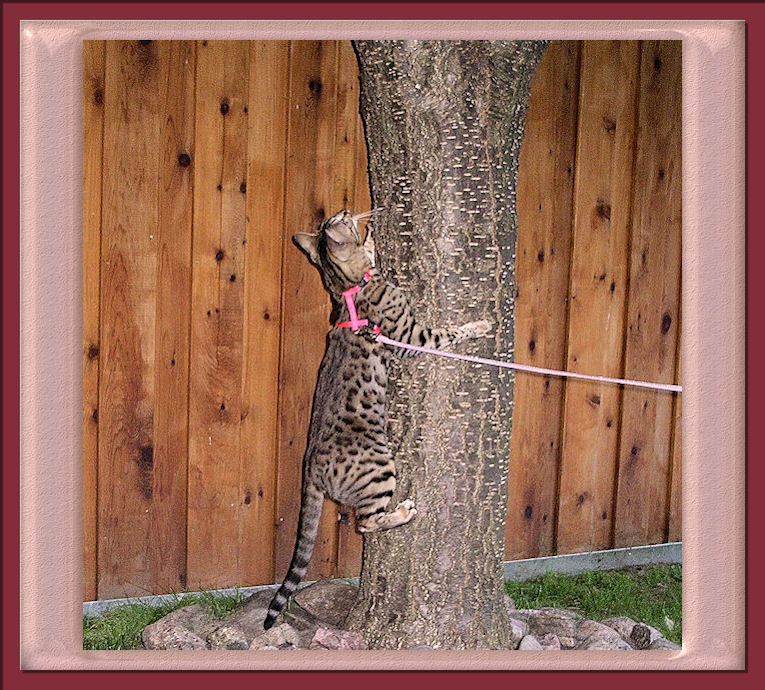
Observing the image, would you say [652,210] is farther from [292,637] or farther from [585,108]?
[292,637]

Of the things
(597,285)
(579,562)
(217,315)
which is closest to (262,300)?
(217,315)

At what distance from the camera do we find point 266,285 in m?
3.57

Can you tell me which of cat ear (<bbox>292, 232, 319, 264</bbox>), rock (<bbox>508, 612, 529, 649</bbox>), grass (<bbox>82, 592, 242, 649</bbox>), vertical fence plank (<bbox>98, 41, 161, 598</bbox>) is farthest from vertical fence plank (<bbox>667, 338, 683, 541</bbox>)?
vertical fence plank (<bbox>98, 41, 161, 598</bbox>)

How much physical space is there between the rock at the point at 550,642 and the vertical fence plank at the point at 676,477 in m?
1.21

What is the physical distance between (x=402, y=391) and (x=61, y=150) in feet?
4.16

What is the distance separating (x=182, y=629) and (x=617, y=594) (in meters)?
1.80

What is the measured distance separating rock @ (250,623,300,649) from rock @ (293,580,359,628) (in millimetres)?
140

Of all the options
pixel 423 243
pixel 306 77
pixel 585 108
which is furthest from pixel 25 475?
pixel 585 108

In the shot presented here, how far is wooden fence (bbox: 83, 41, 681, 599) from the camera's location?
11.2 feet

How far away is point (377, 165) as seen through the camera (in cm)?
299

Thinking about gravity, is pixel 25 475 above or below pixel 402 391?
below

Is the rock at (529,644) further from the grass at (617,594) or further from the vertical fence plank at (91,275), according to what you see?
the vertical fence plank at (91,275)

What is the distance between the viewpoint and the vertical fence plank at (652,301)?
12.9 feet

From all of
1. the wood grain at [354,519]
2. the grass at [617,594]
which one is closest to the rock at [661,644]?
the grass at [617,594]
